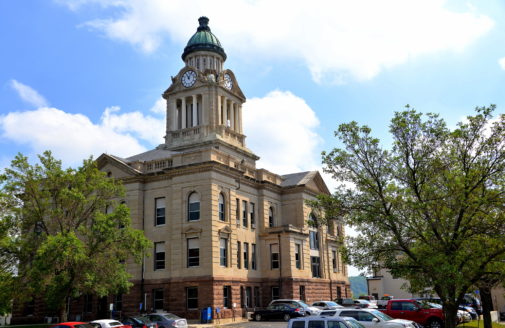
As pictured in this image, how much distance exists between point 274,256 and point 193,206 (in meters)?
10.3

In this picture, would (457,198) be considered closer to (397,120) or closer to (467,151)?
(467,151)

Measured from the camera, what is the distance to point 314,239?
53.1 meters

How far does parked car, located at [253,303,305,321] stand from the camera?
125 ft

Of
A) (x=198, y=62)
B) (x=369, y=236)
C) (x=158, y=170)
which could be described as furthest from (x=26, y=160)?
(x=198, y=62)

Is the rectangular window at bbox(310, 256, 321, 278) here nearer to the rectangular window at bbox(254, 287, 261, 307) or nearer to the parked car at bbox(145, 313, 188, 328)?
the rectangular window at bbox(254, 287, 261, 307)

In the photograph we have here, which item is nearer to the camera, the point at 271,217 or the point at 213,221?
the point at 213,221

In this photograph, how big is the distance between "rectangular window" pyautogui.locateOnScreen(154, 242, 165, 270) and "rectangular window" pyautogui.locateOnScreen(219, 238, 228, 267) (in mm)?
4833

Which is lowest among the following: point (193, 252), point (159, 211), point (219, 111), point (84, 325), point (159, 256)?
point (84, 325)

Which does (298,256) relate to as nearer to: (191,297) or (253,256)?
(253,256)

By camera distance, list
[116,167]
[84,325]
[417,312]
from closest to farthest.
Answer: [84,325] < [417,312] < [116,167]

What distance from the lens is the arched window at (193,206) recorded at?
42000 mm

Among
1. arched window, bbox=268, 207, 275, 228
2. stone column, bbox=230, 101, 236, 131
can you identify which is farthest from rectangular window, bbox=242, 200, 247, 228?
stone column, bbox=230, 101, 236, 131

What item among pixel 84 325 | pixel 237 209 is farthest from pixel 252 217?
pixel 84 325

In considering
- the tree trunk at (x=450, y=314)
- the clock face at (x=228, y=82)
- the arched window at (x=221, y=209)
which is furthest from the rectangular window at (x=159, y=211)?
the tree trunk at (x=450, y=314)
